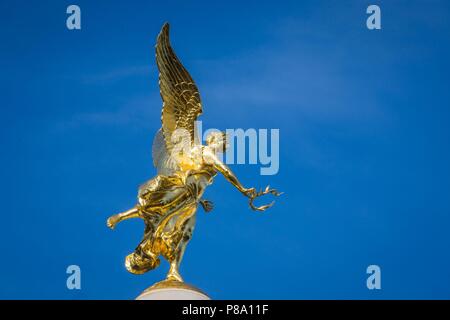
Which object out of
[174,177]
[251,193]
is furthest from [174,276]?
[251,193]

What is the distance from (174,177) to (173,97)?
2.31 m

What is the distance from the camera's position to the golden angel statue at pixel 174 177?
129ft

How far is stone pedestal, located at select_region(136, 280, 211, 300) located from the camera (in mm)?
37844

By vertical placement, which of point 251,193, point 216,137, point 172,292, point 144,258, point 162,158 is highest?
point 216,137

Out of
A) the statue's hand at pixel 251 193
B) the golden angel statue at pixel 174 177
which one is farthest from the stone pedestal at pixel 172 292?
the statue's hand at pixel 251 193

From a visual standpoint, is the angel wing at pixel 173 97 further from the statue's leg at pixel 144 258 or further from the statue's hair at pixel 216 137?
the statue's leg at pixel 144 258

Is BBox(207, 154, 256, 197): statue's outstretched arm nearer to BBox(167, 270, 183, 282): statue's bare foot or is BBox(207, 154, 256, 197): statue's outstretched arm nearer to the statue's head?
the statue's head

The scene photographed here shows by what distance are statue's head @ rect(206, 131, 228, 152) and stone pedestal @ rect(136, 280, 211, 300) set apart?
153 inches

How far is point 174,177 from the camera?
39.6 metres

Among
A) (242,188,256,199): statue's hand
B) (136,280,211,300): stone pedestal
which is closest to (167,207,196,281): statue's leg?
(136,280,211,300): stone pedestal

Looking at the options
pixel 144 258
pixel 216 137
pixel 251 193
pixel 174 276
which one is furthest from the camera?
pixel 216 137

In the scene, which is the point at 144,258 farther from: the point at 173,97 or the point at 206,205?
the point at 173,97
